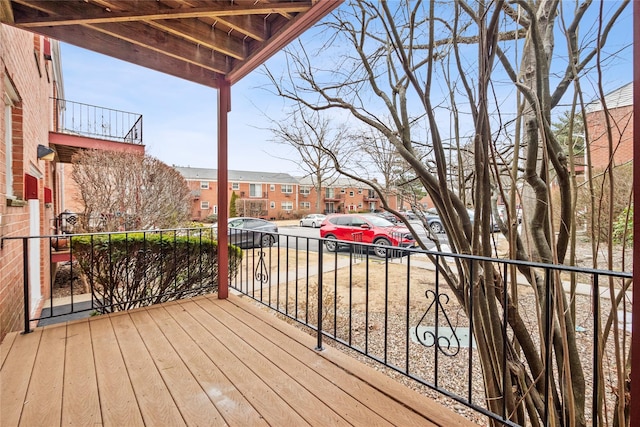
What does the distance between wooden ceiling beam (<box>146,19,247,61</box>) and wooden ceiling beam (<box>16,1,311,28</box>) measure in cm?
24

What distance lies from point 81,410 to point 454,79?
275 cm

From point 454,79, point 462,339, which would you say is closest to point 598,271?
point 454,79

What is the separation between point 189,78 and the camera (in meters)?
2.87

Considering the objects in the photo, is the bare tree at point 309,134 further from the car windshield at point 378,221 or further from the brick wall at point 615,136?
the car windshield at point 378,221

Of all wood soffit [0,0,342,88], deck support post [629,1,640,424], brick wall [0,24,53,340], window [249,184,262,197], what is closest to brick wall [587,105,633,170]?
deck support post [629,1,640,424]

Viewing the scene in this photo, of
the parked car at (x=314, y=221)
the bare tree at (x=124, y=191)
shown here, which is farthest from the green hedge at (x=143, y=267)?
the parked car at (x=314, y=221)

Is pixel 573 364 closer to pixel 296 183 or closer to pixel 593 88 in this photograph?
pixel 593 88

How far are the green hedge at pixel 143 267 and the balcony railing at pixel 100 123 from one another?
13.5 ft

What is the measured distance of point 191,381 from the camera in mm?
1709

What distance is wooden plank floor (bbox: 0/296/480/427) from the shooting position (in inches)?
56.4

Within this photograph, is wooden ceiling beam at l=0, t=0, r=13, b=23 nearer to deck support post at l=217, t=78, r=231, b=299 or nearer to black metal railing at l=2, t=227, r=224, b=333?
deck support post at l=217, t=78, r=231, b=299

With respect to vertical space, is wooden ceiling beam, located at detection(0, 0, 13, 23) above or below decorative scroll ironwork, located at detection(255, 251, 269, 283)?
above

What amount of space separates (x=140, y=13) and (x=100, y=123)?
6134 millimetres

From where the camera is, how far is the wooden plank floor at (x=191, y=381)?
1.43 m
